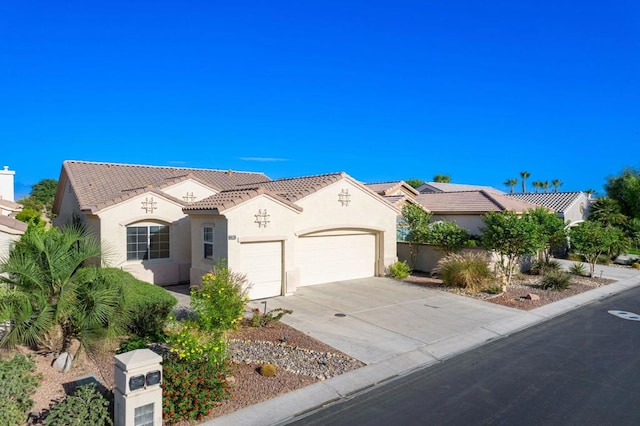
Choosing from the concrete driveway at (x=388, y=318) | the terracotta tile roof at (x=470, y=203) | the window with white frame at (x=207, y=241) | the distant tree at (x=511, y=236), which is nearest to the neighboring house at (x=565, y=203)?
the terracotta tile roof at (x=470, y=203)

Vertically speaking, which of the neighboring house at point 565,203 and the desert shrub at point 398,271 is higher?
the neighboring house at point 565,203

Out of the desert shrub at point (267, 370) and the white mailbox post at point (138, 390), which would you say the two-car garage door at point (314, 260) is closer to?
the desert shrub at point (267, 370)

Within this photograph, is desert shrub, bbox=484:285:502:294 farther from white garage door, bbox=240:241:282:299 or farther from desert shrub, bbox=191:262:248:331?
desert shrub, bbox=191:262:248:331

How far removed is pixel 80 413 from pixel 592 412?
7.70 meters

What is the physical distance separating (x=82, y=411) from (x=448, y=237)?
1662cm

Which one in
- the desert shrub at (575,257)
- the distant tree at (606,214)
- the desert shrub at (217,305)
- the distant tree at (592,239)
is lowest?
the desert shrub at (575,257)

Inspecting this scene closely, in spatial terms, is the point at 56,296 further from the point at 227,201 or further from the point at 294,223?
the point at 294,223

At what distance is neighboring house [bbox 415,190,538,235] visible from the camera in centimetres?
2217

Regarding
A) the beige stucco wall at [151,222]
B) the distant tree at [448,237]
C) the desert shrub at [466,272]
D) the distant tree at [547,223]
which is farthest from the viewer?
the distant tree at [448,237]

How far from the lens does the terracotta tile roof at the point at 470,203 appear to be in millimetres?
22234

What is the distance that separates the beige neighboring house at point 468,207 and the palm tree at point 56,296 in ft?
58.2

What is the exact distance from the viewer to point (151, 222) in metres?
16.6

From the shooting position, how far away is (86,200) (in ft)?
56.1

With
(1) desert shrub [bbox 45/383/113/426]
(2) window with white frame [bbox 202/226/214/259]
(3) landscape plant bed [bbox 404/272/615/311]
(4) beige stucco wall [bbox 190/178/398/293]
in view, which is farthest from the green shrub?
(3) landscape plant bed [bbox 404/272/615/311]
